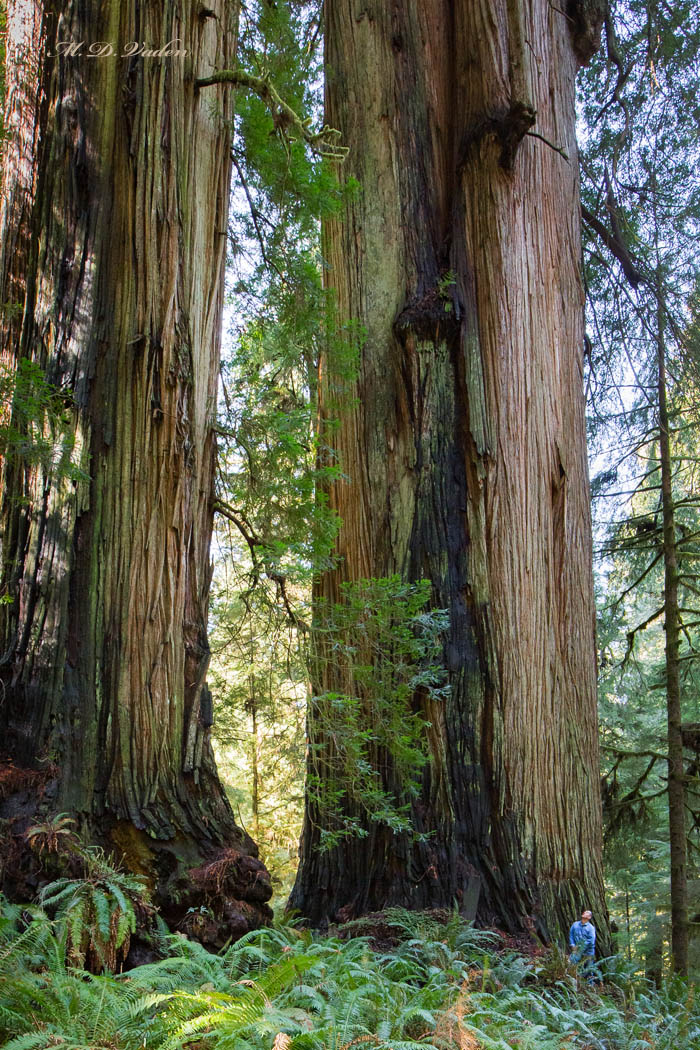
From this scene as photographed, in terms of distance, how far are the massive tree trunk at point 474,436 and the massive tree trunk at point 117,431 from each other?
6.86ft

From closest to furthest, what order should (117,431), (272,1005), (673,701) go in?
(272,1005), (117,431), (673,701)

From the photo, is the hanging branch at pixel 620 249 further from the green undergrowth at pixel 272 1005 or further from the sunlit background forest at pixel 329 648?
the green undergrowth at pixel 272 1005

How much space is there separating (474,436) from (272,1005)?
16.8ft

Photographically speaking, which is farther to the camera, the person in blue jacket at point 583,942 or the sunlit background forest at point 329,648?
the person in blue jacket at point 583,942

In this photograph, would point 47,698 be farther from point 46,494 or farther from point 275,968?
point 275,968

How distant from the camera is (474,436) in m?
7.55

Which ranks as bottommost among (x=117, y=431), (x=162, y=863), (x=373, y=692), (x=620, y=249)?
(x=162, y=863)

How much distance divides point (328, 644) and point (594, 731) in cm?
278

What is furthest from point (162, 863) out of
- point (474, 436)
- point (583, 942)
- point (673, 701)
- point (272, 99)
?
point (673, 701)

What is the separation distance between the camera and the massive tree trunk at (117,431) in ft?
14.1
